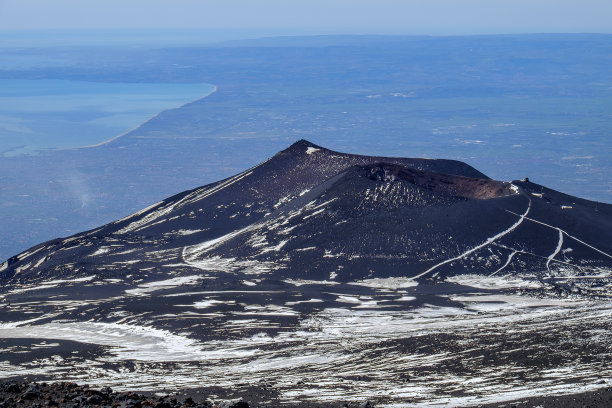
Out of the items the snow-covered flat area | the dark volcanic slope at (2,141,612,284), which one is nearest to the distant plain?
the dark volcanic slope at (2,141,612,284)

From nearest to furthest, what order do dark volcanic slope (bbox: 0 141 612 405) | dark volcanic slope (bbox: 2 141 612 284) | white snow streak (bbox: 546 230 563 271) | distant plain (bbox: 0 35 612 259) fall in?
1. dark volcanic slope (bbox: 0 141 612 405)
2. white snow streak (bbox: 546 230 563 271)
3. dark volcanic slope (bbox: 2 141 612 284)
4. distant plain (bbox: 0 35 612 259)

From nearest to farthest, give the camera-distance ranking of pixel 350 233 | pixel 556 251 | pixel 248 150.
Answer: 1. pixel 556 251
2. pixel 350 233
3. pixel 248 150

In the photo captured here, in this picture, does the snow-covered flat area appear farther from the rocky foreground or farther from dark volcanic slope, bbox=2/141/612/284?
dark volcanic slope, bbox=2/141/612/284

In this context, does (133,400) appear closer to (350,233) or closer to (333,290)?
(333,290)

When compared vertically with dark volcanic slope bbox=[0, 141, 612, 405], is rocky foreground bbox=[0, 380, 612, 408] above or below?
above

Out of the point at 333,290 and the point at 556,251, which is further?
the point at 556,251

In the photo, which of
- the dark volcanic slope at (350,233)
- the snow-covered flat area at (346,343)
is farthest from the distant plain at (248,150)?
the snow-covered flat area at (346,343)

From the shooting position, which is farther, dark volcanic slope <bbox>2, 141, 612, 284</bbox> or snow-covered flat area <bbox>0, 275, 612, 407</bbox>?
dark volcanic slope <bbox>2, 141, 612, 284</bbox>

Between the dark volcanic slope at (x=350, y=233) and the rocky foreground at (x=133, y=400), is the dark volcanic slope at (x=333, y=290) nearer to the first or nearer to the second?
the dark volcanic slope at (x=350, y=233)

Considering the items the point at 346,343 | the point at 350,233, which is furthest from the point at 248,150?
the point at 346,343
